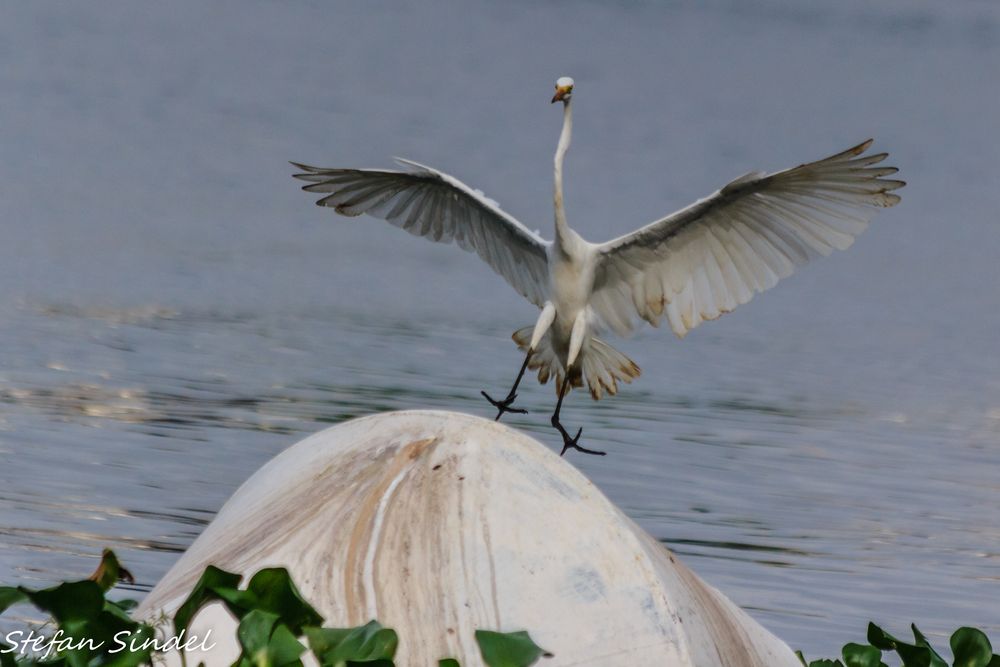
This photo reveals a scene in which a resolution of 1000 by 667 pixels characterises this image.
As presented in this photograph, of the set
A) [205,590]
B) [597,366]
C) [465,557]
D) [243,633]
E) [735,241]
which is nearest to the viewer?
[243,633]

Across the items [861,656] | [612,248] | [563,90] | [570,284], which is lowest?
[861,656]

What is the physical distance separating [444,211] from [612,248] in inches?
32.3

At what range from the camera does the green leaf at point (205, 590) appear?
2.40 m

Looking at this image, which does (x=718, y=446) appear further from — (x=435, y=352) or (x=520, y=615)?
(x=520, y=615)

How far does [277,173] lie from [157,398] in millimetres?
6998

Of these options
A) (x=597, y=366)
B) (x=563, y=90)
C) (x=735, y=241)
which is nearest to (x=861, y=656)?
(x=735, y=241)

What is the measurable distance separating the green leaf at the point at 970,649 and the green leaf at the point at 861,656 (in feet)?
0.43

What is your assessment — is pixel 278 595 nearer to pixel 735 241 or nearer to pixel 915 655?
pixel 915 655

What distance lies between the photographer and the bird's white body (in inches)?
249

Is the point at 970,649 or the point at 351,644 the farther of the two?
the point at 970,649

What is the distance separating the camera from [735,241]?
6656 millimetres

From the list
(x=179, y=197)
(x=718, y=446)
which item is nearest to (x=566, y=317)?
(x=718, y=446)

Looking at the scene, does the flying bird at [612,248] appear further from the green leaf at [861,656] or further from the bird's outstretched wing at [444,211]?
the green leaf at [861,656]

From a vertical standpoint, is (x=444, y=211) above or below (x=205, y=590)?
above
